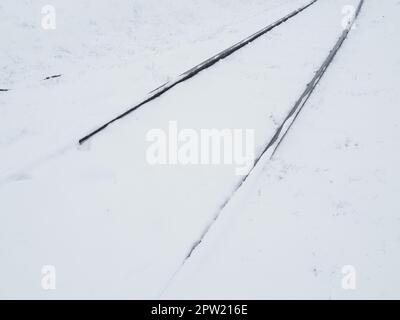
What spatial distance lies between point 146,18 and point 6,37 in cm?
473

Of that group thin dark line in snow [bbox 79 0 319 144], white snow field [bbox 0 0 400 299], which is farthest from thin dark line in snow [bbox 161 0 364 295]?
thin dark line in snow [bbox 79 0 319 144]

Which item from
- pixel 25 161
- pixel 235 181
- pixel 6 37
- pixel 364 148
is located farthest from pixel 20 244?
pixel 6 37

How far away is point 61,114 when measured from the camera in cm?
631

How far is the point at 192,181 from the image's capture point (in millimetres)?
5230

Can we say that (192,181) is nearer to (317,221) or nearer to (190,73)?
(317,221)

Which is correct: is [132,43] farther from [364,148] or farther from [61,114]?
[364,148]

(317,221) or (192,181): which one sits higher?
(192,181)

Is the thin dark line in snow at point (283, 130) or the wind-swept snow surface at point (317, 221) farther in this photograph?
the thin dark line in snow at point (283, 130)

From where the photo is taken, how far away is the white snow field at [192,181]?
397cm

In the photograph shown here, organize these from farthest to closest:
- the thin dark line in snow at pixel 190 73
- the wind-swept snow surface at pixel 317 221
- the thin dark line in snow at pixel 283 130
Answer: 1. the thin dark line in snow at pixel 190 73
2. the thin dark line in snow at pixel 283 130
3. the wind-swept snow surface at pixel 317 221

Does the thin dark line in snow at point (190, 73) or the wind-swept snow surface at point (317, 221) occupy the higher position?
the thin dark line in snow at point (190, 73)

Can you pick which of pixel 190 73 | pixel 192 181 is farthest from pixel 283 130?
pixel 190 73

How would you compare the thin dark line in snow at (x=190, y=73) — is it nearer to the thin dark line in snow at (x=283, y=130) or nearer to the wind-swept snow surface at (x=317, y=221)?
the thin dark line in snow at (x=283, y=130)

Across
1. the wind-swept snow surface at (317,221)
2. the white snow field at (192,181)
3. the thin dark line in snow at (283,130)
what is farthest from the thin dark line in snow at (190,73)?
the wind-swept snow surface at (317,221)
